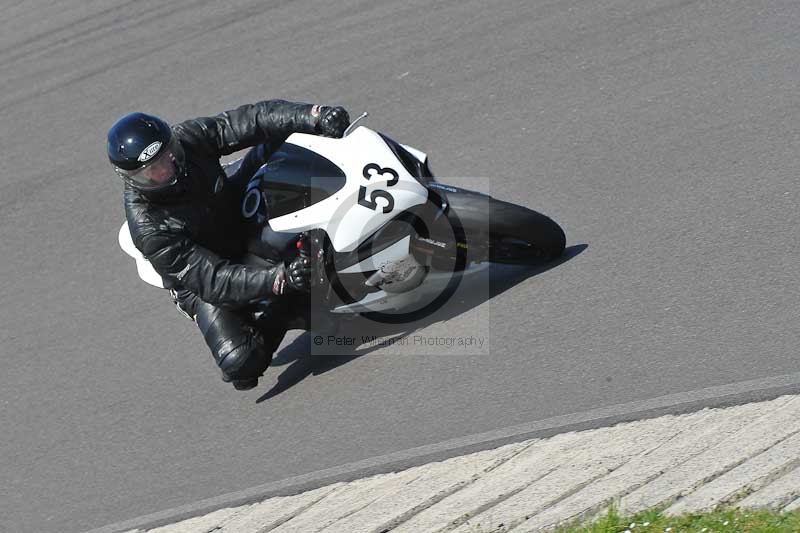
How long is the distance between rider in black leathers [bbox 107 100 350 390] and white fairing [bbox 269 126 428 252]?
252 mm

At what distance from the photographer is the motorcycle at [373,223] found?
5.82 meters

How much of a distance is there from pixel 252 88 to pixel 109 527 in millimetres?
4854

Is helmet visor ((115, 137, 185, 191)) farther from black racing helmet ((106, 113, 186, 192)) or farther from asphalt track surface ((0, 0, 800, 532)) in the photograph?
asphalt track surface ((0, 0, 800, 532))

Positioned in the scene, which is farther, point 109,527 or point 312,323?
point 312,323

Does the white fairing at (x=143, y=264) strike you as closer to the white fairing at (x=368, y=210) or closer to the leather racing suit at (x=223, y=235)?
the leather racing suit at (x=223, y=235)

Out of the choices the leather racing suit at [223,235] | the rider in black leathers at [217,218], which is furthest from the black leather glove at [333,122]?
the leather racing suit at [223,235]

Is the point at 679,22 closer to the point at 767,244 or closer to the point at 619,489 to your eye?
the point at 767,244

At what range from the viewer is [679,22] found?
8414 mm

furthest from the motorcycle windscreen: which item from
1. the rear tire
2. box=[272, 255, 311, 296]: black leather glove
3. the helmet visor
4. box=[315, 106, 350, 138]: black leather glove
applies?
the rear tire

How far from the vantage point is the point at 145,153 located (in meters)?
5.77

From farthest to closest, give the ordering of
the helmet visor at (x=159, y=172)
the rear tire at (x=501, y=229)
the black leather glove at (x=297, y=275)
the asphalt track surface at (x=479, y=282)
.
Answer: the rear tire at (x=501, y=229), the helmet visor at (x=159, y=172), the black leather glove at (x=297, y=275), the asphalt track surface at (x=479, y=282)

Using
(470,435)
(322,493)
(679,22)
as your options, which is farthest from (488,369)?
(679,22)

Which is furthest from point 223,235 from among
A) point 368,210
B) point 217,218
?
point 368,210

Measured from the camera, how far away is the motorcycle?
5.82 meters
